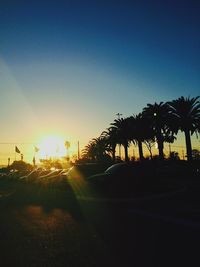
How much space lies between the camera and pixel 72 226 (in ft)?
27.5

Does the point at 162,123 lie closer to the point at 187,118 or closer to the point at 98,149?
the point at 187,118

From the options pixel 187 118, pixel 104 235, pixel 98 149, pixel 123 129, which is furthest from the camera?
pixel 98 149

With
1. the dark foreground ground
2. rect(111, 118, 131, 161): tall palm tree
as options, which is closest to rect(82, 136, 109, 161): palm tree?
rect(111, 118, 131, 161): tall palm tree

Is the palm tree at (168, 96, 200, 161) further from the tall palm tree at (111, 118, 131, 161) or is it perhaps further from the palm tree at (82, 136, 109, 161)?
the palm tree at (82, 136, 109, 161)

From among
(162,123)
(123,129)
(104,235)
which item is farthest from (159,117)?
(104,235)

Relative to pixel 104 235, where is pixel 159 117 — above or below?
above

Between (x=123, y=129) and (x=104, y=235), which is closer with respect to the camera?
(x=104, y=235)

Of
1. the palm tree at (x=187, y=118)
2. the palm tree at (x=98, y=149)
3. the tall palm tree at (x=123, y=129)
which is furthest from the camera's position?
the palm tree at (x=98, y=149)

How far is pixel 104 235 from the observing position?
718cm

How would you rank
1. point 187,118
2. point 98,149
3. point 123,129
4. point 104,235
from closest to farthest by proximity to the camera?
1. point 104,235
2. point 187,118
3. point 123,129
4. point 98,149

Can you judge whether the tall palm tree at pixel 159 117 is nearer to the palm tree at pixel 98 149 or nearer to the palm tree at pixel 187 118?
the palm tree at pixel 187 118

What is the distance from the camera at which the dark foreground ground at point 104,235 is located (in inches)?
211

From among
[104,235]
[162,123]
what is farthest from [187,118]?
[104,235]

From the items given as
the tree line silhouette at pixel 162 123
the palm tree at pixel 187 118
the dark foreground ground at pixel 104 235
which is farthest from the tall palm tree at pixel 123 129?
the dark foreground ground at pixel 104 235
